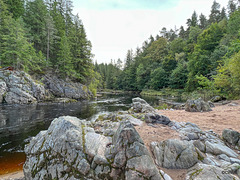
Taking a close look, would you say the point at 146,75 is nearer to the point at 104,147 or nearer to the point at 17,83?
the point at 17,83

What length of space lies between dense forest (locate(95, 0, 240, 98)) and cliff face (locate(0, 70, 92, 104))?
21.9 m

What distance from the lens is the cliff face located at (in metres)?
15.2

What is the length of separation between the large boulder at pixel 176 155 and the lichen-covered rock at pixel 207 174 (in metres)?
0.22

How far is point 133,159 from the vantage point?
9.20ft

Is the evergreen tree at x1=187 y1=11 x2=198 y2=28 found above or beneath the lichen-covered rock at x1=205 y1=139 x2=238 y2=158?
above

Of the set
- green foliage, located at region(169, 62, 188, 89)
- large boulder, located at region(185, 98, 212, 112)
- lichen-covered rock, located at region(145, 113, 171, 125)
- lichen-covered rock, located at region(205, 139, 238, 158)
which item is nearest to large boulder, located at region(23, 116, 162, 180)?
lichen-covered rock, located at region(205, 139, 238, 158)

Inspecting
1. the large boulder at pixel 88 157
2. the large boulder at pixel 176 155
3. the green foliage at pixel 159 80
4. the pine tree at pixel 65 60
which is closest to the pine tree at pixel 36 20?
the pine tree at pixel 65 60

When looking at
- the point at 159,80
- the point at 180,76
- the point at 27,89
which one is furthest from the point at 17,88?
the point at 159,80

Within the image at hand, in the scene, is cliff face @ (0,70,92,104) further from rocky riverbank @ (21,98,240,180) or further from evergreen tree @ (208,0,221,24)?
evergreen tree @ (208,0,221,24)

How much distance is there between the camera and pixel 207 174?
2.58 metres

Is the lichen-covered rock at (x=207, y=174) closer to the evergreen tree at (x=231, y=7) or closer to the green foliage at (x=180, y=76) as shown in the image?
the green foliage at (x=180, y=76)

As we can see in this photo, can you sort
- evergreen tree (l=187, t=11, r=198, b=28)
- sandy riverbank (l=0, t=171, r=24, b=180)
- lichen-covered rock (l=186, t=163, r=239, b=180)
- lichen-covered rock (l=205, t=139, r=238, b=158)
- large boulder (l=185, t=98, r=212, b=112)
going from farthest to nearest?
evergreen tree (l=187, t=11, r=198, b=28) → large boulder (l=185, t=98, r=212, b=112) → sandy riverbank (l=0, t=171, r=24, b=180) → lichen-covered rock (l=205, t=139, r=238, b=158) → lichen-covered rock (l=186, t=163, r=239, b=180)

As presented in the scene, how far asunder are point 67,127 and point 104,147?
1.30 metres

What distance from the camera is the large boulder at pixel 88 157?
2.77 meters
